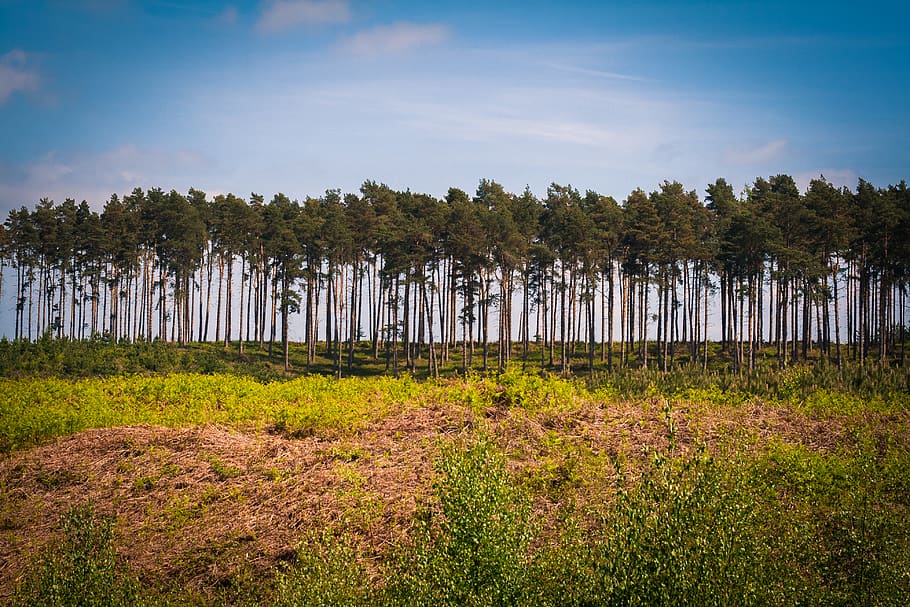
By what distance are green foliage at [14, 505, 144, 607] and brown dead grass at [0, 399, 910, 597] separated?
411mm

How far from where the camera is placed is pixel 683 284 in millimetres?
59219

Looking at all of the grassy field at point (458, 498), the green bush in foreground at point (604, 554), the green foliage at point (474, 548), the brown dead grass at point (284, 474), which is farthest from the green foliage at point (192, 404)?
the green foliage at point (474, 548)

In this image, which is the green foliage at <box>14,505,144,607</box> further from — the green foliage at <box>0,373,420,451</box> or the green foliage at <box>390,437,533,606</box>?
the green foliage at <box>0,373,420,451</box>

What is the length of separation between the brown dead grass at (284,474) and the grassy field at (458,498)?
2.1 inches

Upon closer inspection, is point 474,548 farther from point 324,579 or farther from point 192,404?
point 192,404

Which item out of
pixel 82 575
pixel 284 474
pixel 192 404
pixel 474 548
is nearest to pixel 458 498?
pixel 474 548

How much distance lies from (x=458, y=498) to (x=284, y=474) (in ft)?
20.9

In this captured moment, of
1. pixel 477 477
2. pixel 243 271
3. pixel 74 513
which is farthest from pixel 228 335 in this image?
pixel 477 477

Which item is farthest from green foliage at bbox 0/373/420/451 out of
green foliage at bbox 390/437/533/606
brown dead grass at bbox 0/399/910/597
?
green foliage at bbox 390/437/533/606

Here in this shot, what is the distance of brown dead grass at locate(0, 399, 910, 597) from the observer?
13.9m

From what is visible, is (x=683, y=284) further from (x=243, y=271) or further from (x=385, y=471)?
(x=385, y=471)

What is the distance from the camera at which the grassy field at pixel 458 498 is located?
10.7 m

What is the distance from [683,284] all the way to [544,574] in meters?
51.2

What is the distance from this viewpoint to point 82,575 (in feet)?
41.4
